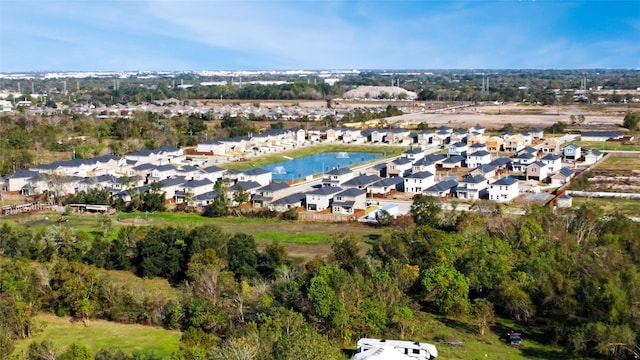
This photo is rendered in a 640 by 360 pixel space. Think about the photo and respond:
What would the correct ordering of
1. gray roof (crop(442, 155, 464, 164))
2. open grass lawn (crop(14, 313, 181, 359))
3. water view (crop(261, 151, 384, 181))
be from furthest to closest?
gray roof (crop(442, 155, 464, 164)) → water view (crop(261, 151, 384, 181)) → open grass lawn (crop(14, 313, 181, 359))

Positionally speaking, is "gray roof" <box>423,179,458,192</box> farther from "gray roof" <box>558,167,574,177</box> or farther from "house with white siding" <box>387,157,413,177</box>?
"gray roof" <box>558,167,574,177</box>

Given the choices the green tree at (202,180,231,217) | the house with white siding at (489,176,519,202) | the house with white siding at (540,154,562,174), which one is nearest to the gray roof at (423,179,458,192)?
the house with white siding at (489,176,519,202)

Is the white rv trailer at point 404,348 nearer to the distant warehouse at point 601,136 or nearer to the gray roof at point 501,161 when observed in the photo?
the gray roof at point 501,161

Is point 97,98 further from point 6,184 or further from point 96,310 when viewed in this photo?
point 96,310

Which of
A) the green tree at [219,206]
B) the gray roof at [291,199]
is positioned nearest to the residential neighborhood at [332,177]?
the gray roof at [291,199]

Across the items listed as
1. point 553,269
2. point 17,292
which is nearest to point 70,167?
point 17,292

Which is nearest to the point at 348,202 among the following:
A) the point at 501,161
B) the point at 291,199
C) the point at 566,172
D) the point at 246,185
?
the point at 291,199
